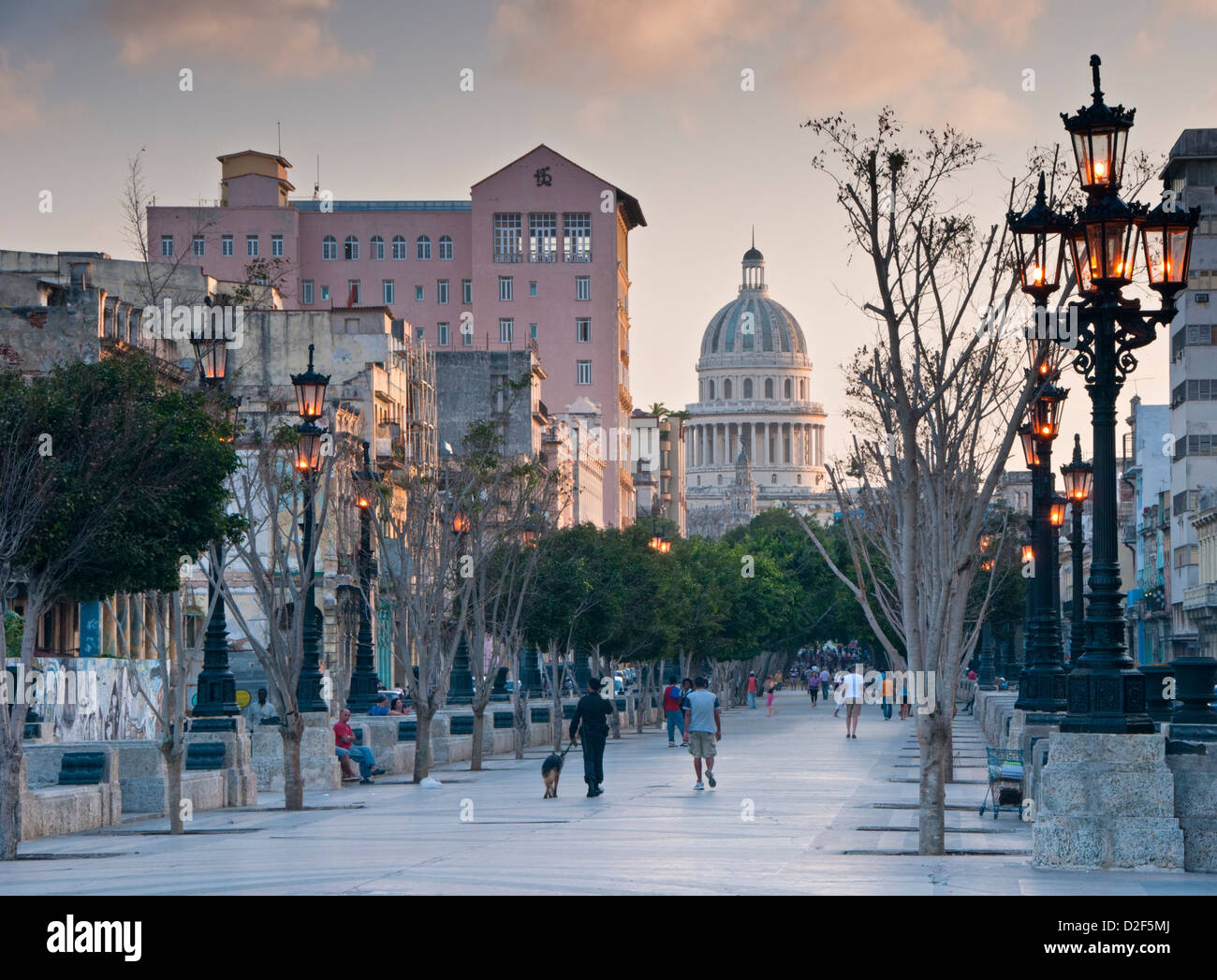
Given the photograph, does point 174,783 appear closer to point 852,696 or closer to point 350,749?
point 350,749

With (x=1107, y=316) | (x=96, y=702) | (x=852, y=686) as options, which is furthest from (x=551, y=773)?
(x=96, y=702)

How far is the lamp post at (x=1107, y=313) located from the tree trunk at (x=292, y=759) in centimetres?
1104

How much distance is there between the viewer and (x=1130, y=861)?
51.4ft

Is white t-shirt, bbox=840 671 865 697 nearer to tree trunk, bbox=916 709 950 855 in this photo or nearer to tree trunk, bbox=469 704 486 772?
tree trunk, bbox=469 704 486 772

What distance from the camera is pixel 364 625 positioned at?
108 ft

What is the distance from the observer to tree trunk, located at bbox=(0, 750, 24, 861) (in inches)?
716

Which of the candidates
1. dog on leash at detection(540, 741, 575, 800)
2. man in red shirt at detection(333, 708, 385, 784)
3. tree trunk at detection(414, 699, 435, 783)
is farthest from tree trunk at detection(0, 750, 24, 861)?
tree trunk at detection(414, 699, 435, 783)

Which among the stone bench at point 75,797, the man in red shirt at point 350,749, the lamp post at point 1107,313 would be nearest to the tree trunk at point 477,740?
the man in red shirt at point 350,749

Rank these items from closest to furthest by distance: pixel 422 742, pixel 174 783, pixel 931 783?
pixel 931 783, pixel 174 783, pixel 422 742

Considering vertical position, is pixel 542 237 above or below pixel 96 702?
above

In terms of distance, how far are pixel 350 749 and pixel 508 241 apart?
3268 inches
